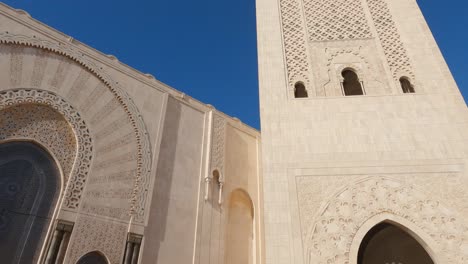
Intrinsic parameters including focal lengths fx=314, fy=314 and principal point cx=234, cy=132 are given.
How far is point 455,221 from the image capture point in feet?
11.2

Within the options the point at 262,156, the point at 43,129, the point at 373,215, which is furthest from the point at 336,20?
the point at 43,129

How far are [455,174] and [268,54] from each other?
300 centimetres

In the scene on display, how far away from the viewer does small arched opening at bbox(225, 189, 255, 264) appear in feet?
15.6

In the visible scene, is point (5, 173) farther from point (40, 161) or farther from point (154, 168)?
point (154, 168)

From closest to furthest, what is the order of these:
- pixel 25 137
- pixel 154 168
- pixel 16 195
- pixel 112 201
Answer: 1. pixel 16 195
2. pixel 25 137
3. pixel 112 201
4. pixel 154 168

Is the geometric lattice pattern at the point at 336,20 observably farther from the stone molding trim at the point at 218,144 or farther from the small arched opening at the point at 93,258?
the small arched opening at the point at 93,258

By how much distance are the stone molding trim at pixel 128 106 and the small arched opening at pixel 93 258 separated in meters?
0.53

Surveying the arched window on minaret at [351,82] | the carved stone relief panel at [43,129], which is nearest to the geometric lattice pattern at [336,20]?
the arched window on minaret at [351,82]

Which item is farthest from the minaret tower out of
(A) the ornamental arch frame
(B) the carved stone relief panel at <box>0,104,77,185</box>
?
(B) the carved stone relief panel at <box>0,104,77,185</box>

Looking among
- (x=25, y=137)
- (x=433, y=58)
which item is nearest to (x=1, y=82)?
(x=25, y=137)

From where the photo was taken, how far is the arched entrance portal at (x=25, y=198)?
3113 mm

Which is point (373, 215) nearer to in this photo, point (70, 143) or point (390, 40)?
point (390, 40)

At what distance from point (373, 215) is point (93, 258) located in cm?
316

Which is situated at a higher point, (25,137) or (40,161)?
(25,137)
